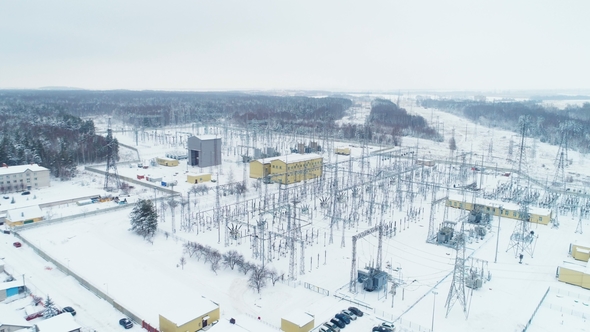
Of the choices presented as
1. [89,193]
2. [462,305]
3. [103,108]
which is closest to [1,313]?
[462,305]

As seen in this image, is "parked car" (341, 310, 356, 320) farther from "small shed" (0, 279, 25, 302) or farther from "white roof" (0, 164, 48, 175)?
"white roof" (0, 164, 48, 175)

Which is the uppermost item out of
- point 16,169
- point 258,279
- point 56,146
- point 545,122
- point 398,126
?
point 545,122

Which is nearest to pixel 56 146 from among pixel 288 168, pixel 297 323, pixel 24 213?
pixel 24 213

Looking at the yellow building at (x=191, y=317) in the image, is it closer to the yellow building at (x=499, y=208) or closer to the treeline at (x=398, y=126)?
the yellow building at (x=499, y=208)

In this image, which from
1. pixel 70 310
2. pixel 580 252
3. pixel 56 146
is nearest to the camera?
pixel 70 310

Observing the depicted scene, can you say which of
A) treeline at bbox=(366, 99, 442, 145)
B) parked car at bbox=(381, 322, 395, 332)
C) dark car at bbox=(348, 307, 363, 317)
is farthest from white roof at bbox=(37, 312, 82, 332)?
treeline at bbox=(366, 99, 442, 145)

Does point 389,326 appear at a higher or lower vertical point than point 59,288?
higher

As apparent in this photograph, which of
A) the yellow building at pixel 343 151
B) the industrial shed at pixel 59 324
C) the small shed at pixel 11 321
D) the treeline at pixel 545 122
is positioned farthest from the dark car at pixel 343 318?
the yellow building at pixel 343 151

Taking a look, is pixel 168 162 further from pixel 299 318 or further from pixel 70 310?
pixel 299 318
